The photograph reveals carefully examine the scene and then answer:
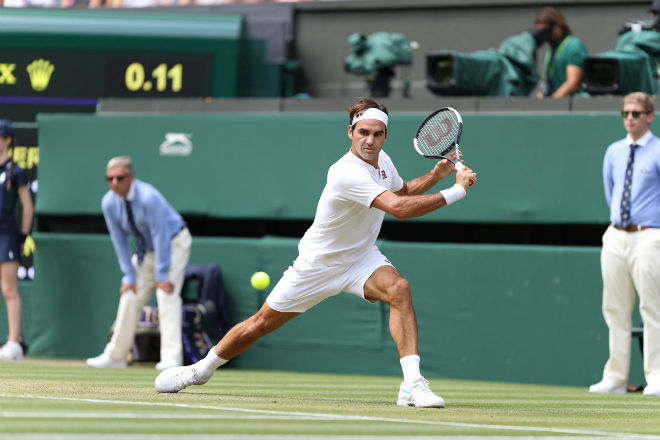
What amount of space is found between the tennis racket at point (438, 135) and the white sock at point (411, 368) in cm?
116

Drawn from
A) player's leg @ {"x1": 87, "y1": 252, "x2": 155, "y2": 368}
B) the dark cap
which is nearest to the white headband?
player's leg @ {"x1": 87, "y1": 252, "x2": 155, "y2": 368}

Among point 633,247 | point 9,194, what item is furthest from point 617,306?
→ point 9,194

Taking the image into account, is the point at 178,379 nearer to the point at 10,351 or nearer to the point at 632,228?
the point at 632,228

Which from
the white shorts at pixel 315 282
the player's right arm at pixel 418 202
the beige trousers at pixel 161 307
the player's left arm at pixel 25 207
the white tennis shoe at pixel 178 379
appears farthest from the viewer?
the player's left arm at pixel 25 207

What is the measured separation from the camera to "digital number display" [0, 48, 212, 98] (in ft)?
44.9

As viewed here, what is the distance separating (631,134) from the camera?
9.32 meters

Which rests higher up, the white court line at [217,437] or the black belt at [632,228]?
the black belt at [632,228]

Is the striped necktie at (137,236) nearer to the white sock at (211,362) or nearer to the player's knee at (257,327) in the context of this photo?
the white sock at (211,362)

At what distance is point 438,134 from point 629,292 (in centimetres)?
250

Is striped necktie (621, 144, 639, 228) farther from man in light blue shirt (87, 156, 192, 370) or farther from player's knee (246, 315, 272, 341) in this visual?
man in light blue shirt (87, 156, 192, 370)

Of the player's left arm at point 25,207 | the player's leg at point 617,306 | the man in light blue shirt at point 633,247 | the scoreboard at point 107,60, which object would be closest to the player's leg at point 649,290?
the man in light blue shirt at point 633,247

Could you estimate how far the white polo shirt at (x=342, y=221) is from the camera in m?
7.22

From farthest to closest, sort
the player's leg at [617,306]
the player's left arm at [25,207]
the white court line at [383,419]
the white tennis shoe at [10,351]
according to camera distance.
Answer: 1. the player's left arm at [25,207]
2. the white tennis shoe at [10,351]
3. the player's leg at [617,306]
4. the white court line at [383,419]

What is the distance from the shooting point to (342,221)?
24.1 ft
